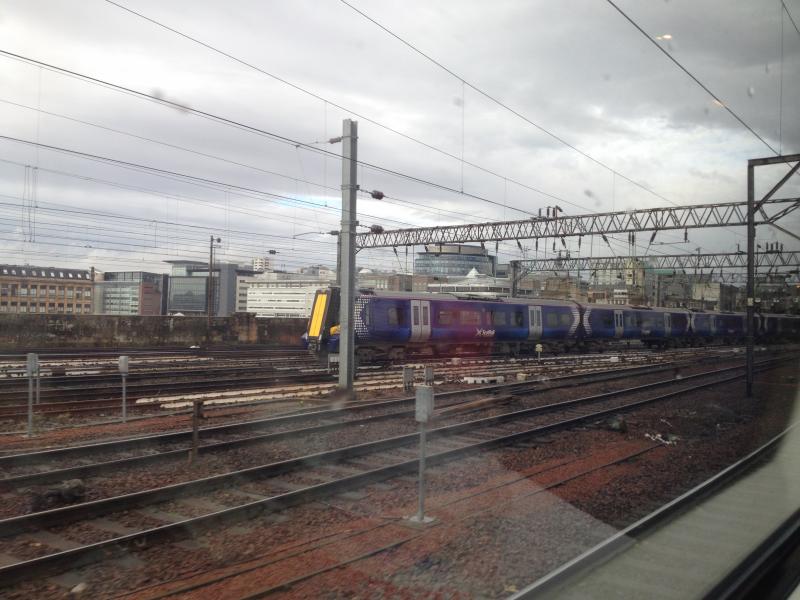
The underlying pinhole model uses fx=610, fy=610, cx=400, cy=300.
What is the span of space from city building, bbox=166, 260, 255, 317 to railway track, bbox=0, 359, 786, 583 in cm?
5193

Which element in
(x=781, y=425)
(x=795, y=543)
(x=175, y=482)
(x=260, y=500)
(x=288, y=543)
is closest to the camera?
(x=288, y=543)

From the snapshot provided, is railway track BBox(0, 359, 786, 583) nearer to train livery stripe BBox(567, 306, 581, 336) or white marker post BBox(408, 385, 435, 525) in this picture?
white marker post BBox(408, 385, 435, 525)

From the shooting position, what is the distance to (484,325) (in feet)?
84.8

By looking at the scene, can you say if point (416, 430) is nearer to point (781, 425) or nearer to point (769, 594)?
point (769, 594)

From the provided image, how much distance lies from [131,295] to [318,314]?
42295mm

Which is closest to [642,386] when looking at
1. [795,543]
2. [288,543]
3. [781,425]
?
[781,425]

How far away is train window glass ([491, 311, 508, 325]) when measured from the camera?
87.2ft

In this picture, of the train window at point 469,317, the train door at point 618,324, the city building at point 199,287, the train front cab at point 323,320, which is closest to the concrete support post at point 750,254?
the train window at point 469,317

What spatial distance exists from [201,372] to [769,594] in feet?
57.4

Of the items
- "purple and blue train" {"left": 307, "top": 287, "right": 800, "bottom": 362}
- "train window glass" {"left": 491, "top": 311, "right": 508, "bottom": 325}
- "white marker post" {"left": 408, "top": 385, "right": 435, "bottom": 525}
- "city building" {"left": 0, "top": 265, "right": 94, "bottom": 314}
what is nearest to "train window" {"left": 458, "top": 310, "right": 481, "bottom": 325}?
"purple and blue train" {"left": 307, "top": 287, "right": 800, "bottom": 362}

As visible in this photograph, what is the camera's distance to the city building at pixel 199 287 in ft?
232

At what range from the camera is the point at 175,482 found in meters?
7.70

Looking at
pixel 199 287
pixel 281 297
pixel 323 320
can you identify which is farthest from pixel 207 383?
pixel 199 287

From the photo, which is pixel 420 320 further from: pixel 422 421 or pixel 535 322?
pixel 422 421
